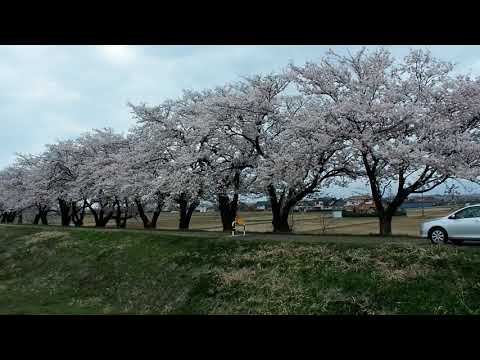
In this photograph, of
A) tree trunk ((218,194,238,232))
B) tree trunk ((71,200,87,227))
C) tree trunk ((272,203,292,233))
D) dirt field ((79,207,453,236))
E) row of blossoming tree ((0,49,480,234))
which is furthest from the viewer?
tree trunk ((71,200,87,227))

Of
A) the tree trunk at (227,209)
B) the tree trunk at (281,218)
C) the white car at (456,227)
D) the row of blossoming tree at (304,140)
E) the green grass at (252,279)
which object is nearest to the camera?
the green grass at (252,279)

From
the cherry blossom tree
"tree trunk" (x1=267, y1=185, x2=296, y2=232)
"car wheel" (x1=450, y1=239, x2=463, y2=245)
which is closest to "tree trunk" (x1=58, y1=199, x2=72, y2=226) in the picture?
the cherry blossom tree

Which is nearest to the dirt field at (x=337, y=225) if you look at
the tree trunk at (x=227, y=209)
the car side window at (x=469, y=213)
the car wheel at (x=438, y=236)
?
the tree trunk at (x=227, y=209)

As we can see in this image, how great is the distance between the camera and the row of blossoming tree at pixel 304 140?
1462 cm

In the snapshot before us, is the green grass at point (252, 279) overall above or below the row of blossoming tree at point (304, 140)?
below

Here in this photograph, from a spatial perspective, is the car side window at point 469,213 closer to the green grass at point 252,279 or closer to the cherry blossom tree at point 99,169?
the green grass at point 252,279

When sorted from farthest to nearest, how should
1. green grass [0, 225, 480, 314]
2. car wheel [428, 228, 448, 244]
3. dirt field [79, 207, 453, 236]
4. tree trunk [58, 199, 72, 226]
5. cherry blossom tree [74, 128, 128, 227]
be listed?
1. tree trunk [58, 199, 72, 226]
2. dirt field [79, 207, 453, 236]
3. cherry blossom tree [74, 128, 128, 227]
4. car wheel [428, 228, 448, 244]
5. green grass [0, 225, 480, 314]

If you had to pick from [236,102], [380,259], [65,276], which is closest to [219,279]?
[380,259]

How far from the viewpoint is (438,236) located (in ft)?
37.6

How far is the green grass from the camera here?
27.3 ft

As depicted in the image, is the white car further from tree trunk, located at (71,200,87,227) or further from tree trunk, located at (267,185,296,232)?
tree trunk, located at (71,200,87,227)

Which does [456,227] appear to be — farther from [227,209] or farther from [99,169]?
[99,169]

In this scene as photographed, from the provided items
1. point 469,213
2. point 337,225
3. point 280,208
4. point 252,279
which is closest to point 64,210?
point 280,208
